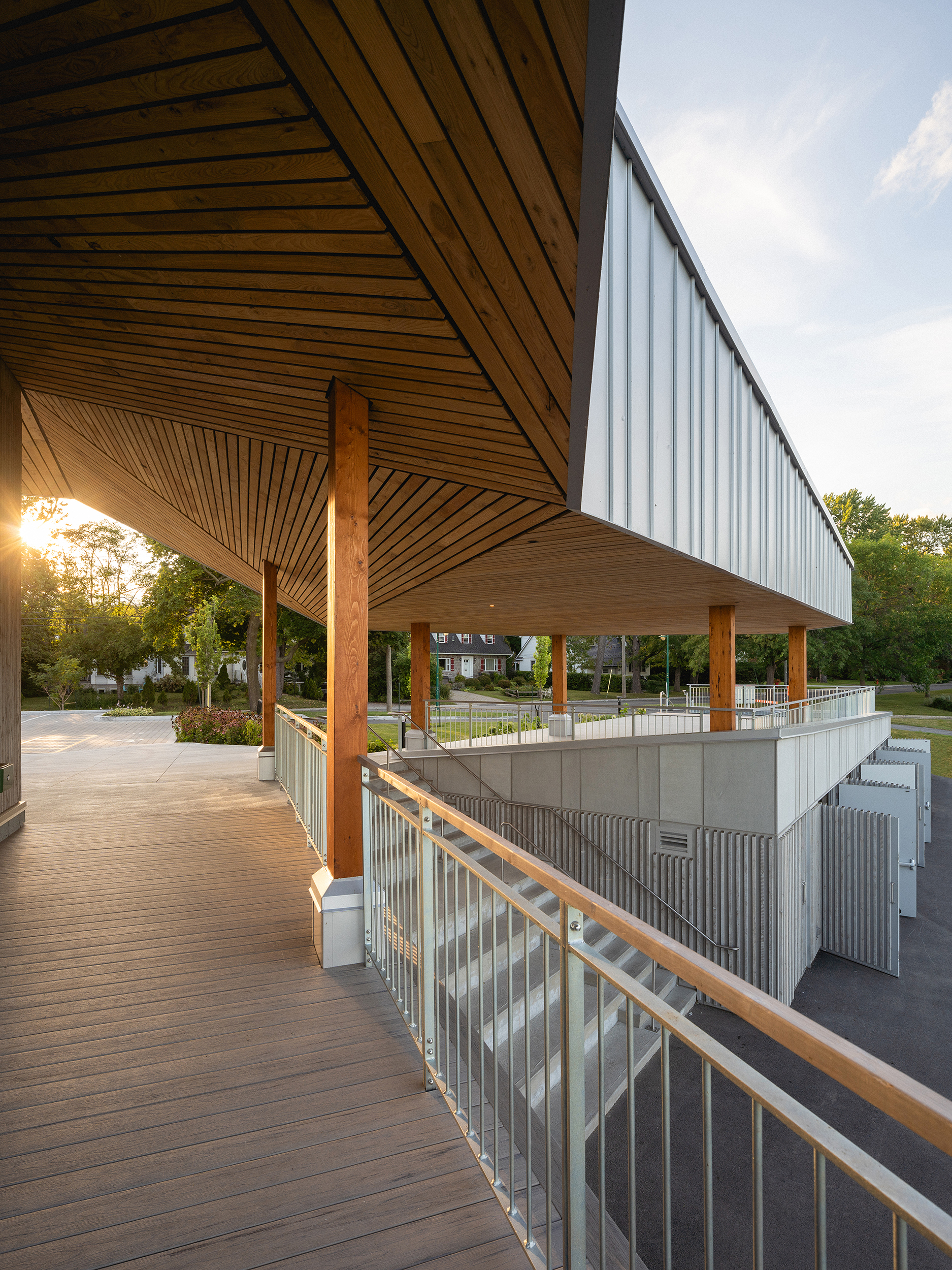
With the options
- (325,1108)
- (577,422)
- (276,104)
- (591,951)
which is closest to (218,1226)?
(325,1108)

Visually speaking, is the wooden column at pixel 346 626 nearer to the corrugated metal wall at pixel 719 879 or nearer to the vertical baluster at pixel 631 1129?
the vertical baluster at pixel 631 1129

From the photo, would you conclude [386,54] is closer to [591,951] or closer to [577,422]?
[591,951]

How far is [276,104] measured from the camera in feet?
6.17

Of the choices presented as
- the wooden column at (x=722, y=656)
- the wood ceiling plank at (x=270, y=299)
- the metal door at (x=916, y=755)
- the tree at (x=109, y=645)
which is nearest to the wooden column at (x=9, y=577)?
the wood ceiling plank at (x=270, y=299)

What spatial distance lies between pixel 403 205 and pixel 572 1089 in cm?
280

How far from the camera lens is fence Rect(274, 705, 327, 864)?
16.0ft

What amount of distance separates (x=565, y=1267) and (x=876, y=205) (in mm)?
23183

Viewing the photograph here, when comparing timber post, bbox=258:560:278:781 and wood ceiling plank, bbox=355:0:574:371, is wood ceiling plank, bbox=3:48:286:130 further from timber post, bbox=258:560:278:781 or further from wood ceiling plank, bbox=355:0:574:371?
timber post, bbox=258:560:278:781

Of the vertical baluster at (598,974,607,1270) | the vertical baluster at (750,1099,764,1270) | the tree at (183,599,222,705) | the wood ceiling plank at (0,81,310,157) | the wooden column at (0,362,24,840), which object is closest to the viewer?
the vertical baluster at (750,1099,764,1270)

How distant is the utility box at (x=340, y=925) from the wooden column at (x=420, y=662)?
11.3 meters

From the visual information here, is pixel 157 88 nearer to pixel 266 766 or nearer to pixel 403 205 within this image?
pixel 403 205

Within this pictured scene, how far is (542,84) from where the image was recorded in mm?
1775

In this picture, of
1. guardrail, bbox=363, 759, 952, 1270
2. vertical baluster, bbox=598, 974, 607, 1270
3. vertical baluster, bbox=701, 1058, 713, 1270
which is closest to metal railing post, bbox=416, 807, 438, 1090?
guardrail, bbox=363, 759, 952, 1270

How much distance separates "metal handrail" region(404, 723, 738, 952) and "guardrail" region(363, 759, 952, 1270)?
663 cm
